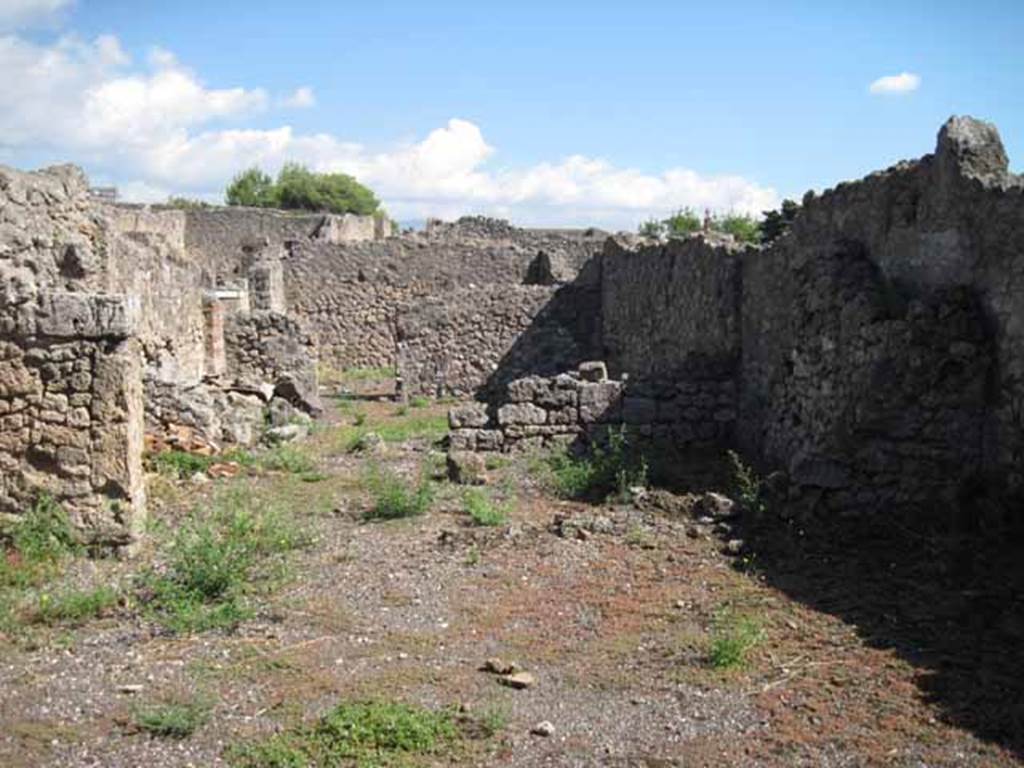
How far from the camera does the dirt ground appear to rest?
204 inches

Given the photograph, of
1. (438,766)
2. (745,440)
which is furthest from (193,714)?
(745,440)

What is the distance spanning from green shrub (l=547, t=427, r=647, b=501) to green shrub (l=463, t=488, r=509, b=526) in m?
0.90

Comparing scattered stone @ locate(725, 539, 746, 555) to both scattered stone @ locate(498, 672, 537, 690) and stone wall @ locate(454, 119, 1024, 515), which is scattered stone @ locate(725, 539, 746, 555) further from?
scattered stone @ locate(498, 672, 537, 690)

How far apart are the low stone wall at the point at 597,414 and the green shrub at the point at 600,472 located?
464mm

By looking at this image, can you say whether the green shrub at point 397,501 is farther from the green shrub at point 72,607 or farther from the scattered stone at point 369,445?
the green shrub at point 72,607

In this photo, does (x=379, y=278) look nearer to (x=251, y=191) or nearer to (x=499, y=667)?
(x=499, y=667)

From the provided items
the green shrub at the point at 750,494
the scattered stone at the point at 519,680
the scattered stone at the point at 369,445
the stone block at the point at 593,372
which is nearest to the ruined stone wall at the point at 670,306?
the stone block at the point at 593,372

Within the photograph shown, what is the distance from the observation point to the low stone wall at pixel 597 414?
12.3 metres

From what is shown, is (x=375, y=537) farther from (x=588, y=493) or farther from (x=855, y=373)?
(x=855, y=373)

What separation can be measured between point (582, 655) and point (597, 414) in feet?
20.8

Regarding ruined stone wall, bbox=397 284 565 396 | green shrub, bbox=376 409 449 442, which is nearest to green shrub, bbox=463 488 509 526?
green shrub, bbox=376 409 449 442

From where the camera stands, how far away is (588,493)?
10.6m

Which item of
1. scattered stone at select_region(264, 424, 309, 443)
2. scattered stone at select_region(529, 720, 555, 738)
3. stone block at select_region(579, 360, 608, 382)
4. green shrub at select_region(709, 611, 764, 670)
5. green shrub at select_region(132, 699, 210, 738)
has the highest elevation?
stone block at select_region(579, 360, 608, 382)

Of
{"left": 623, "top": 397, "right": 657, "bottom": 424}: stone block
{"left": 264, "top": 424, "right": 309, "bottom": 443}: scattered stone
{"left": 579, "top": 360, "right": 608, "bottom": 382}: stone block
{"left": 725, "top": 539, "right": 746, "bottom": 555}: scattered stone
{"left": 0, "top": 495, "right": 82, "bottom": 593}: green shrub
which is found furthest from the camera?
{"left": 579, "top": 360, "right": 608, "bottom": 382}: stone block
